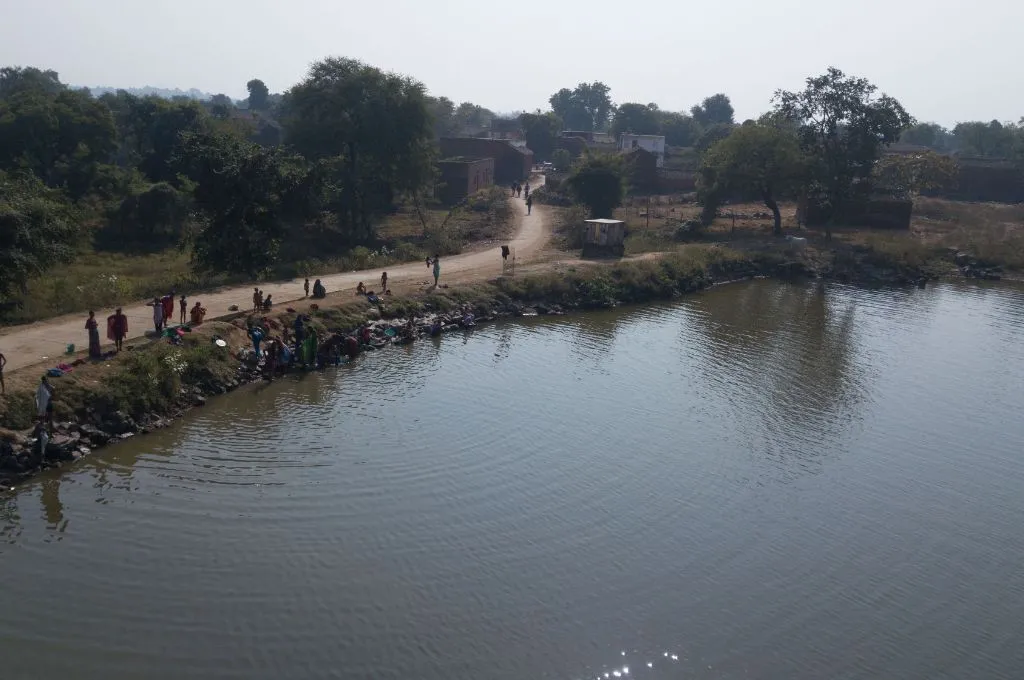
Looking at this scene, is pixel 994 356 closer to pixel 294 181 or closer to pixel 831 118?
pixel 831 118

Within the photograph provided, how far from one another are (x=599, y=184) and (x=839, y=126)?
17.3 metres

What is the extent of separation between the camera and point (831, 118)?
187 feet

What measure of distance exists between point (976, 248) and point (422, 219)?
37.7 meters

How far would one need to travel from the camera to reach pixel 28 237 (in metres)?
27.0

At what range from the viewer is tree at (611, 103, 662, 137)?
134m

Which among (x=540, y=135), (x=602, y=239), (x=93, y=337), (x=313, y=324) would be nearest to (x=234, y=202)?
(x=313, y=324)

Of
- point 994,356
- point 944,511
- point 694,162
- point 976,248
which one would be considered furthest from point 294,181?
point 694,162

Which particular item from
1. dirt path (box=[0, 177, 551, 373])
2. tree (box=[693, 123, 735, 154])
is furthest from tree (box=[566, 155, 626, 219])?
tree (box=[693, 123, 735, 154])

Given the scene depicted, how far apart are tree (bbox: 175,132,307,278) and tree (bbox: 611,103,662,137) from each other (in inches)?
4094

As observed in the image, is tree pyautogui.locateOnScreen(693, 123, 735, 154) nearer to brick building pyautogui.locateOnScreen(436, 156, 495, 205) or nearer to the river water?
brick building pyautogui.locateOnScreen(436, 156, 495, 205)

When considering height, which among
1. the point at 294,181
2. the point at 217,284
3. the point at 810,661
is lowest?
the point at 810,661

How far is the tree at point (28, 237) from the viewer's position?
26469 mm

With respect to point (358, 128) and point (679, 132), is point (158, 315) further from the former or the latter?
point (679, 132)

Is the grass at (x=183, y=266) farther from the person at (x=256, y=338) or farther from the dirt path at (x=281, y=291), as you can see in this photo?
the person at (x=256, y=338)
